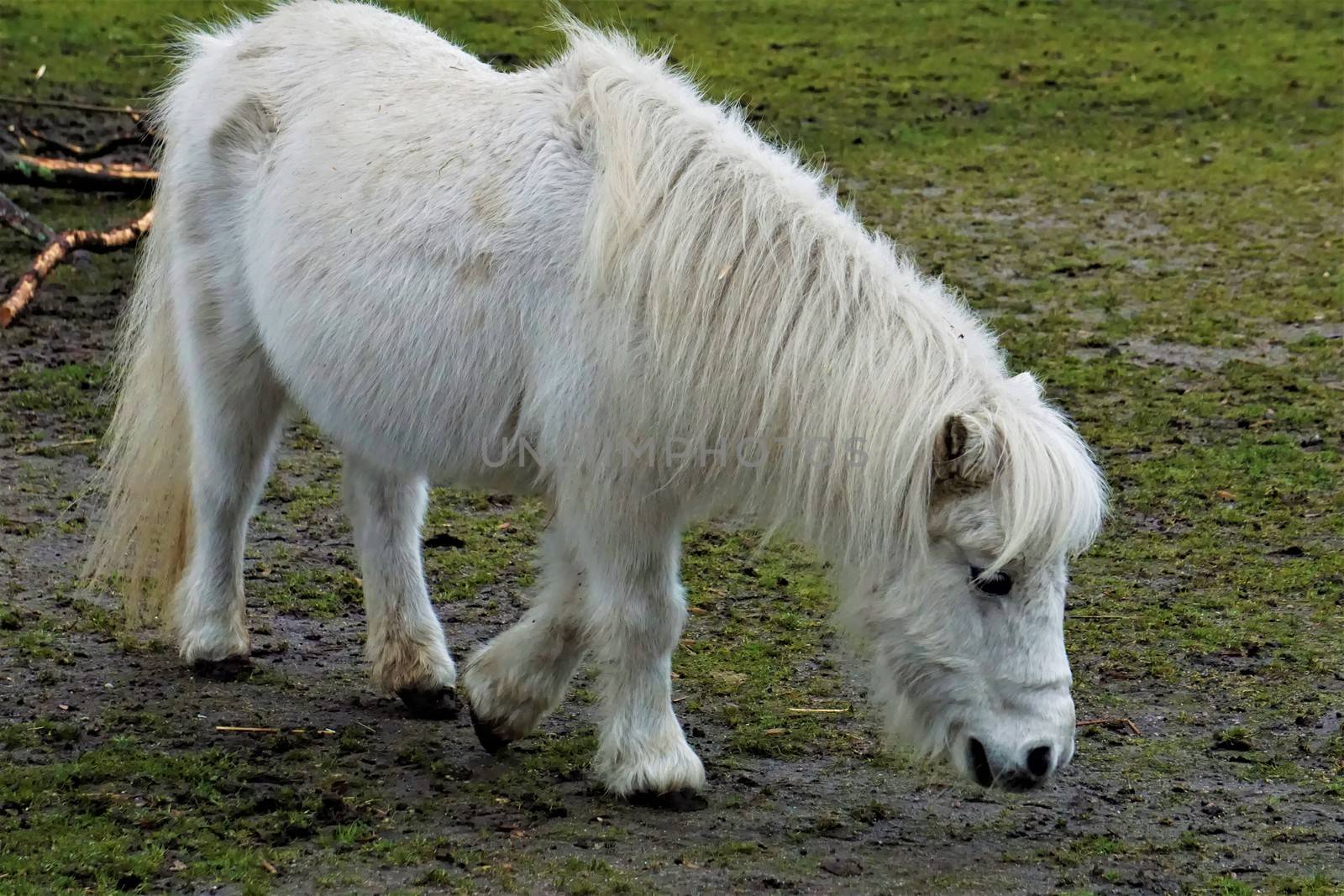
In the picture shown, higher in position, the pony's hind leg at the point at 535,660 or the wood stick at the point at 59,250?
the wood stick at the point at 59,250

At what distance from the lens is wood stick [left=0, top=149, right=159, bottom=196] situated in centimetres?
739

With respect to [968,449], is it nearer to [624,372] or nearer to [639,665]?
[624,372]

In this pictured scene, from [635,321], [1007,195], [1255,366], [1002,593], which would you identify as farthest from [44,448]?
[1007,195]

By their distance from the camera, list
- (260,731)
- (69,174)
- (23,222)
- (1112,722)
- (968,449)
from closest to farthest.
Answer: (968,449)
(260,731)
(1112,722)
(23,222)
(69,174)

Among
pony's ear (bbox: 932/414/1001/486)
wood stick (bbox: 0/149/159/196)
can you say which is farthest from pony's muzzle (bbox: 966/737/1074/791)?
wood stick (bbox: 0/149/159/196)

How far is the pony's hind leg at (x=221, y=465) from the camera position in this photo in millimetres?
4066

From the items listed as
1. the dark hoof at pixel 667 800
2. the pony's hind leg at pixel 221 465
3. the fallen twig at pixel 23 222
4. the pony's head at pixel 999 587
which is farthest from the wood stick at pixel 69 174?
the pony's head at pixel 999 587

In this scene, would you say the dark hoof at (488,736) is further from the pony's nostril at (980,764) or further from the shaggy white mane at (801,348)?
the pony's nostril at (980,764)

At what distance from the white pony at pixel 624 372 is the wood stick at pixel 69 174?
3838mm

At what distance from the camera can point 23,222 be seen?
7.27 metres

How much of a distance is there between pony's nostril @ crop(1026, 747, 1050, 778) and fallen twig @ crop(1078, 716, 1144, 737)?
0.91 m

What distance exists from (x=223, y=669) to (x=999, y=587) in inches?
85.2

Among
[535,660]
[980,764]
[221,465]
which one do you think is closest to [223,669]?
[221,465]

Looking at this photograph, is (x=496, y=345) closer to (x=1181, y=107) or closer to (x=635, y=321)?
(x=635, y=321)
